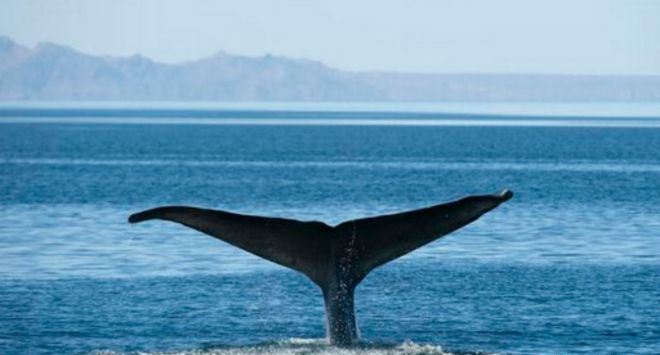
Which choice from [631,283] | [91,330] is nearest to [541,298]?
[631,283]

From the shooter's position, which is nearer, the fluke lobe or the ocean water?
the fluke lobe

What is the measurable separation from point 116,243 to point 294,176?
4191cm

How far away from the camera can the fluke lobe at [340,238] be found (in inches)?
636

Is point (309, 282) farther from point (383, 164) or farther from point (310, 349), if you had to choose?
point (383, 164)

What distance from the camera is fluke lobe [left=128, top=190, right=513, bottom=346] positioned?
53.0 ft

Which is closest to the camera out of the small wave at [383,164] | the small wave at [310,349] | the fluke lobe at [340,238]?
the fluke lobe at [340,238]

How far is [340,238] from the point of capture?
1639 centimetres

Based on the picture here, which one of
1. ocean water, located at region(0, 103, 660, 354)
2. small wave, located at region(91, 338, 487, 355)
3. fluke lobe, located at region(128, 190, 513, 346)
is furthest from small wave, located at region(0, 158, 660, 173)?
fluke lobe, located at region(128, 190, 513, 346)

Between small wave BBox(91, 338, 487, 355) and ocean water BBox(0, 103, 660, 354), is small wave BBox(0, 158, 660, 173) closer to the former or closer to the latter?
ocean water BBox(0, 103, 660, 354)

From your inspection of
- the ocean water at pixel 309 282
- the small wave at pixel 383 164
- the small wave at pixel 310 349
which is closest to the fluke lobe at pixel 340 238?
the small wave at pixel 310 349

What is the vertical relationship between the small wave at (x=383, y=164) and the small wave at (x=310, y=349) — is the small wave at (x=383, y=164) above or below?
below

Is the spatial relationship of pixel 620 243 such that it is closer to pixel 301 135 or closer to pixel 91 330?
pixel 91 330

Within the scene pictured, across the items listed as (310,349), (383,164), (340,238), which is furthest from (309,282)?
(383,164)

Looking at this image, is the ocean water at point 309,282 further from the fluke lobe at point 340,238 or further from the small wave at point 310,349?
the fluke lobe at point 340,238
